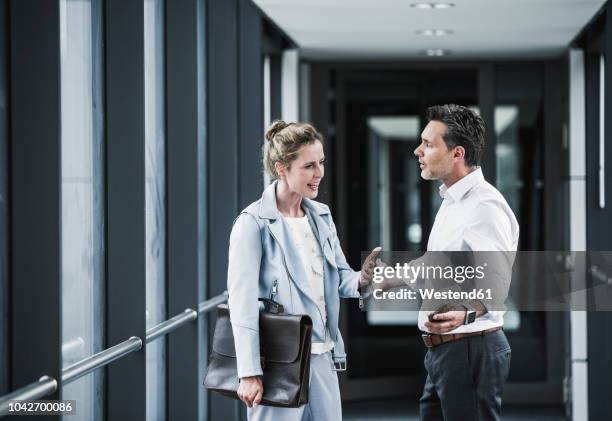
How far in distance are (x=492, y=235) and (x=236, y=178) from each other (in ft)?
8.01

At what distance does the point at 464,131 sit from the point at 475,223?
287 mm

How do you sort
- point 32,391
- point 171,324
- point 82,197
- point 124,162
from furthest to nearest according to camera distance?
point 171,324 < point 124,162 < point 82,197 < point 32,391

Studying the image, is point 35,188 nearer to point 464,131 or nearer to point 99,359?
point 99,359

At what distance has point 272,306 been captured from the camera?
272 cm

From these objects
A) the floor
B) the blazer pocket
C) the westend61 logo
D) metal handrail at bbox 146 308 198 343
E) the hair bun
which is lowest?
the floor

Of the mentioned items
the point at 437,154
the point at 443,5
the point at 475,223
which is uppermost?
the point at 443,5

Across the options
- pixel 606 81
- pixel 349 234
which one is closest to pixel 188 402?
pixel 606 81

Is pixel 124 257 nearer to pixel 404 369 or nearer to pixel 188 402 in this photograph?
pixel 188 402

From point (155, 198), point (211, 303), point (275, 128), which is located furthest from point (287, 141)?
point (211, 303)

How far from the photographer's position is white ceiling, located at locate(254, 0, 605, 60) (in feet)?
15.1

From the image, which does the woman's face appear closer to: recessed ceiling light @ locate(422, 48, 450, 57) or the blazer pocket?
the blazer pocket

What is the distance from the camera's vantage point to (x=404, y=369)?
6.87 meters

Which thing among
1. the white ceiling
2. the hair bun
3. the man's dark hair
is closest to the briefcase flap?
the hair bun

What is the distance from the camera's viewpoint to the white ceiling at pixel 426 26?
15.1 feet
